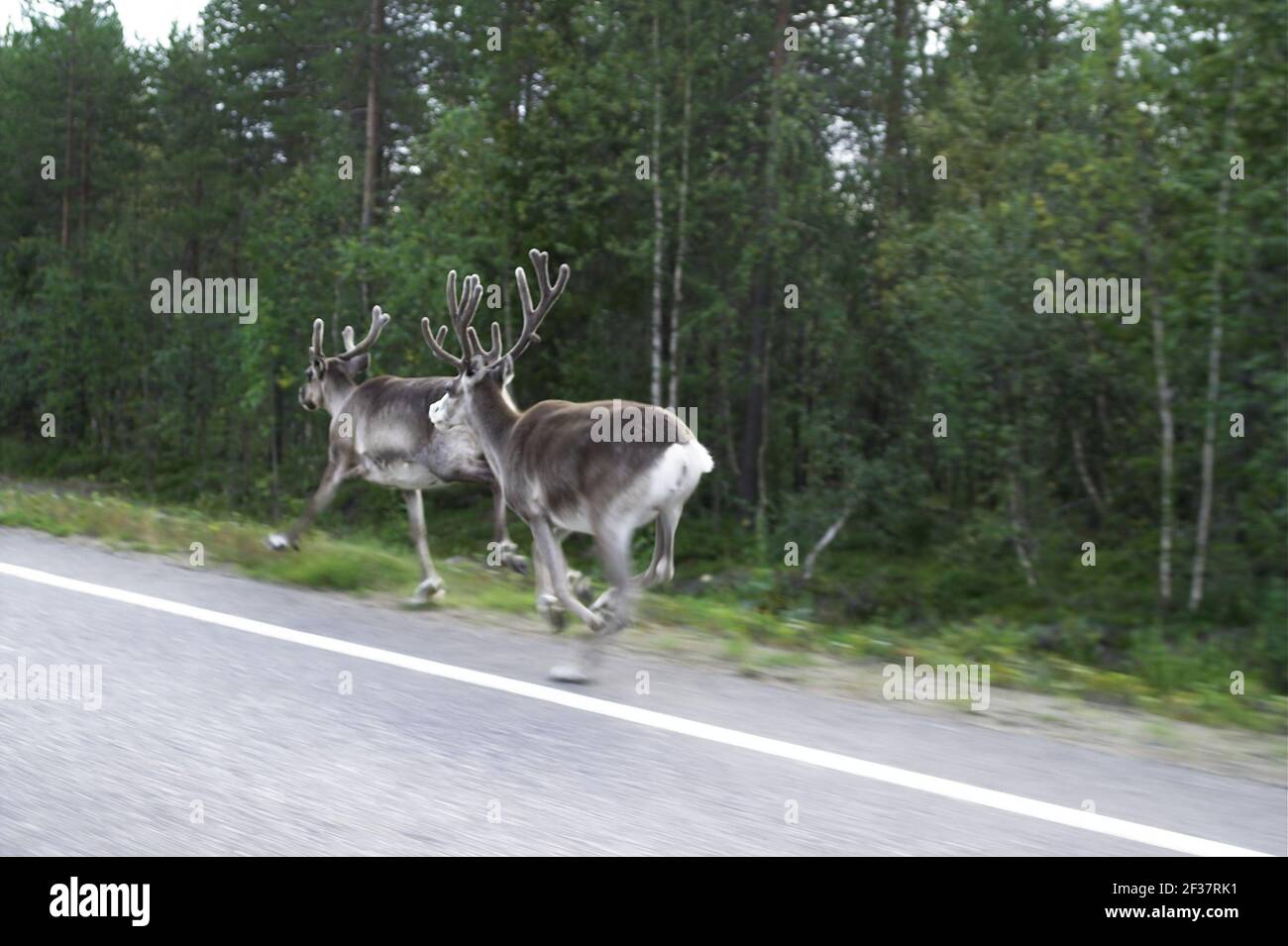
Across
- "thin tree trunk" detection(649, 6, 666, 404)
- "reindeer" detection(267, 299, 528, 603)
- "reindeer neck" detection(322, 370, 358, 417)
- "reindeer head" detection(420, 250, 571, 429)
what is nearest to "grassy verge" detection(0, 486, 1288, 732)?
"reindeer" detection(267, 299, 528, 603)

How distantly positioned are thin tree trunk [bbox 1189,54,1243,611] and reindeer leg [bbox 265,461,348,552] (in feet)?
42.9

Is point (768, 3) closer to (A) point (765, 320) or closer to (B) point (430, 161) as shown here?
(A) point (765, 320)

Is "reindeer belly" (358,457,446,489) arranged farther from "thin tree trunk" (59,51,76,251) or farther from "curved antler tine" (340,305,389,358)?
"thin tree trunk" (59,51,76,251)

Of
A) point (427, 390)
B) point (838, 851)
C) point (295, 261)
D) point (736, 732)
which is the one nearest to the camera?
point (838, 851)

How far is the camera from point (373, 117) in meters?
32.8

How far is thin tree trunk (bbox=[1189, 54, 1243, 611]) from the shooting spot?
1773cm

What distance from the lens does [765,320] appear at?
1097 inches

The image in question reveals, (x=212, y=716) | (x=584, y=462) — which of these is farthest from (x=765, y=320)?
(x=212, y=716)

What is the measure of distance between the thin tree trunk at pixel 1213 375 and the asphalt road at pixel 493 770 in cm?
1382

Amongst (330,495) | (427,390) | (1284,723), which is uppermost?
(427,390)

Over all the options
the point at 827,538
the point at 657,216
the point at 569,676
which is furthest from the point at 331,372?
the point at 657,216

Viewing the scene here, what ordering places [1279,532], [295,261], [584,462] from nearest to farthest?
[584,462]
[1279,532]
[295,261]

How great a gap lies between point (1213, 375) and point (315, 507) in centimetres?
1392

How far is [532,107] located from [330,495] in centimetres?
2032
